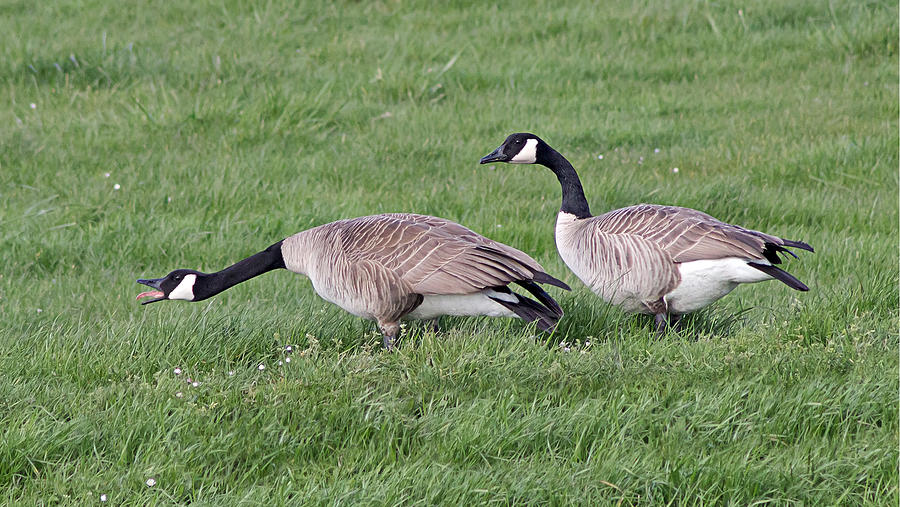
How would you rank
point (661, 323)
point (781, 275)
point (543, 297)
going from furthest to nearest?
point (661, 323), point (543, 297), point (781, 275)

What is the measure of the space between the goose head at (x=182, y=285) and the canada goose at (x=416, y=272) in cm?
66

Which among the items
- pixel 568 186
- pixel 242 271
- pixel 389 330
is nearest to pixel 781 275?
pixel 568 186

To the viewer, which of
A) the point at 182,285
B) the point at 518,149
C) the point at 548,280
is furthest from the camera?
the point at 518,149

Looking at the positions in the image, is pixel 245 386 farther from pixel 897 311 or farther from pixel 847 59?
pixel 847 59

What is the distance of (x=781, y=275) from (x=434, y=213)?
3.28m

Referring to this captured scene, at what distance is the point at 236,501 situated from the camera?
3.40 meters

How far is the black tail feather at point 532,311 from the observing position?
4.77 meters

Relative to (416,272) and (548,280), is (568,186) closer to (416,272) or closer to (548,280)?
(548,280)

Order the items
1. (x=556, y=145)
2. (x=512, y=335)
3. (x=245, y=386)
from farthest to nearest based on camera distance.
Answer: (x=556, y=145) < (x=512, y=335) < (x=245, y=386)

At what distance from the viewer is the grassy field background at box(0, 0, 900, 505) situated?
3.66 m

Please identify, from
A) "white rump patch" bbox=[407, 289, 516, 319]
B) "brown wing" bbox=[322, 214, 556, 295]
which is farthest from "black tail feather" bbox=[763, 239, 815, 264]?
"white rump patch" bbox=[407, 289, 516, 319]

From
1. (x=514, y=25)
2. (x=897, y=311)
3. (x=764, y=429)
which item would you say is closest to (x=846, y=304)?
(x=897, y=311)

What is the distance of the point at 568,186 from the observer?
581cm

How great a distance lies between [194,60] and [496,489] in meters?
8.03
